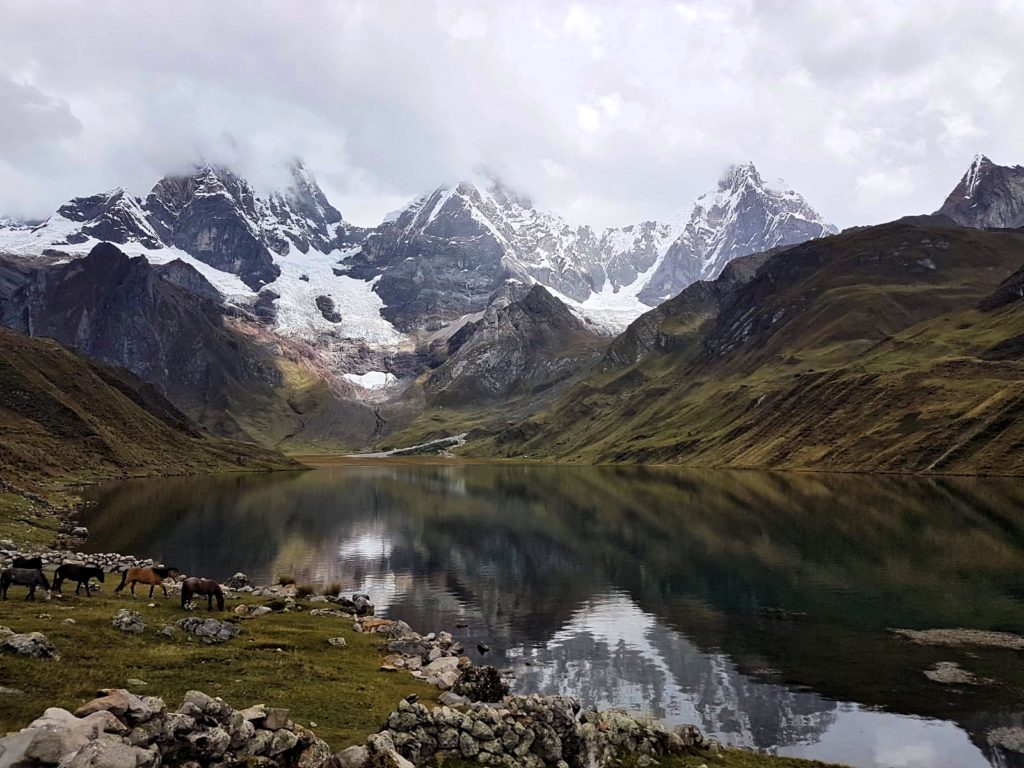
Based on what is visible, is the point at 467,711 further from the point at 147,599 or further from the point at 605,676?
the point at 147,599

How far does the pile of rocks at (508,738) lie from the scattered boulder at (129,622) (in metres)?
16.8

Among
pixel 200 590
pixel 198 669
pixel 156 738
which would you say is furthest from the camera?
pixel 200 590

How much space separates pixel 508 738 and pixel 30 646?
55.9 feet

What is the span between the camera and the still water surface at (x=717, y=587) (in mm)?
34281

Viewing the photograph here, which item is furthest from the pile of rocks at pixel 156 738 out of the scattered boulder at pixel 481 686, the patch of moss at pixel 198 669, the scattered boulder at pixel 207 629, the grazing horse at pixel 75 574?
the grazing horse at pixel 75 574

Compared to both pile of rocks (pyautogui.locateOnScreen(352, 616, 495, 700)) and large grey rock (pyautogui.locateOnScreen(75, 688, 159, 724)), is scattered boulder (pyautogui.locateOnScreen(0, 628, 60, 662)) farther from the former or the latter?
pile of rocks (pyautogui.locateOnScreen(352, 616, 495, 700))

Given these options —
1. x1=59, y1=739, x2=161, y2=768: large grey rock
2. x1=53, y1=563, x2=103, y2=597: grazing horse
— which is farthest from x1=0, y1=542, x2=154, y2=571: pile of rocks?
x1=59, y1=739, x2=161, y2=768: large grey rock

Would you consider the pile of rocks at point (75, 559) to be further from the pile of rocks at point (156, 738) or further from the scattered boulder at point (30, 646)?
the pile of rocks at point (156, 738)

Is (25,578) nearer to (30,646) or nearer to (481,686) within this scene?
(30,646)

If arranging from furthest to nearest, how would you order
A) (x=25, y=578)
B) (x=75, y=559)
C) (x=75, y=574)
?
(x=75, y=559) < (x=75, y=574) < (x=25, y=578)

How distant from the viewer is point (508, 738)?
72.0 feet

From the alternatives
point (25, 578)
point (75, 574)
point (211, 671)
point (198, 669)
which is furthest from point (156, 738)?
point (75, 574)

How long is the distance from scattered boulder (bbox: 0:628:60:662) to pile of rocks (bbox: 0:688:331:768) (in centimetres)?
544

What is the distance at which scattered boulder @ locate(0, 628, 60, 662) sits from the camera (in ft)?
79.9
